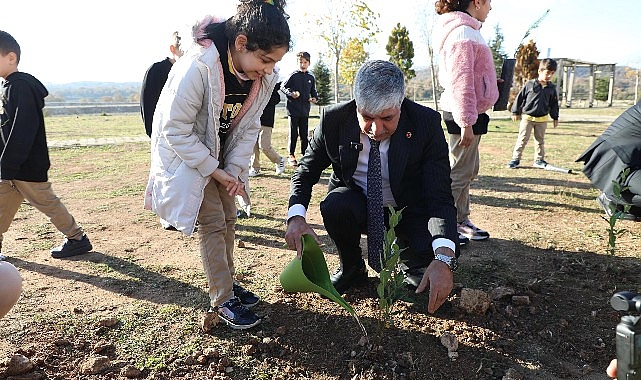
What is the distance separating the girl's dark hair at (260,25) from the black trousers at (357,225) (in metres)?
0.90

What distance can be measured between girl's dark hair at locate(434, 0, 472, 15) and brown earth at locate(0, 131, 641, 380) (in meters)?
1.82

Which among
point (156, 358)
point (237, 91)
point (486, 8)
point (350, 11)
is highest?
point (350, 11)

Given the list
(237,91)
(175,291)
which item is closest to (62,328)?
(175,291)

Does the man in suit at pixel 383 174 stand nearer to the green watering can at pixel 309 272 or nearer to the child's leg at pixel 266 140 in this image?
the green watering can at pixel 309 272

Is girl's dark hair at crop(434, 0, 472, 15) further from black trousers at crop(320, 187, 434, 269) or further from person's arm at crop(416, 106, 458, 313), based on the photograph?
black trousers at crop(320, 187, 434, 269)

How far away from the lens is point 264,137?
256 inches

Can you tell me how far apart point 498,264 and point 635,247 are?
4.00ft

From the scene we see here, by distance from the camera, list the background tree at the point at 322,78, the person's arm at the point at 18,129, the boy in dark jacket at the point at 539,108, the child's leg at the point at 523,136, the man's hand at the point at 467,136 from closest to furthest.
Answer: the person's arm at the point at 18,129
the man's hand at the point at 467,136
the boy in dark jacket at the point at 539,108
the child's leg at the point at 523,136
the background tree at the point at 322,78

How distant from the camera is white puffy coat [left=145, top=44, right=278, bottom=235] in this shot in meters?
2.23

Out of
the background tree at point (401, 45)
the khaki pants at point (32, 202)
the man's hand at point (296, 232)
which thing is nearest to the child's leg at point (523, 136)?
the man's hand at point (296, 232)

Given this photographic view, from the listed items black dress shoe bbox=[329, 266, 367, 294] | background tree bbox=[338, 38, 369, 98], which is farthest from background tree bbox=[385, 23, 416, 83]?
black dress shoe bbox=[329, 266, 367, 294]

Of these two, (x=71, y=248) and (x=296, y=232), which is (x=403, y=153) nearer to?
(x=296, y=232)

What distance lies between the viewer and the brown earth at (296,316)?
7.19ft

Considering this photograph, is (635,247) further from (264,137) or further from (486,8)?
(264,137)
